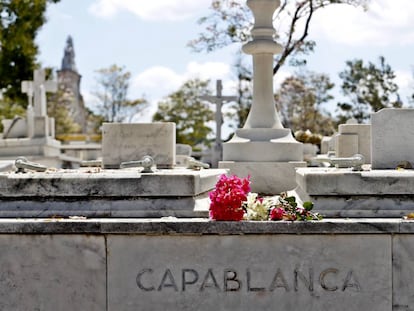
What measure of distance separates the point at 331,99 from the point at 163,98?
13.8 m

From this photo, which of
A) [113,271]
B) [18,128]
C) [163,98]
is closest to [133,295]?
[113,271]

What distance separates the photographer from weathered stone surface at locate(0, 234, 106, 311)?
515 cm

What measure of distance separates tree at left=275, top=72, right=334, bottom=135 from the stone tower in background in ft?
57.3

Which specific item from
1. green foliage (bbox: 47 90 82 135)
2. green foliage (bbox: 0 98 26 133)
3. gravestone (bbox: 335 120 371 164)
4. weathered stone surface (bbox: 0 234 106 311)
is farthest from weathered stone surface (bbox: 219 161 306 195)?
green foliage (bbox: 47 90 82 135)

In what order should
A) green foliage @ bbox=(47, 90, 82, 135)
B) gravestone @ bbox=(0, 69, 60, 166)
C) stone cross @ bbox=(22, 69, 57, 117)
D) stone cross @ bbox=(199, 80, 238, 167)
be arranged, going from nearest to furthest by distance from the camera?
stone cross @ bbox=(199, 80, 238, 167) → gravestone @ bbox=(0, 69, 60, 166) → stone cross @ bbox=(22, 69, 57, 117) → green foliage @ bbox=(47, 90, 82, 135)

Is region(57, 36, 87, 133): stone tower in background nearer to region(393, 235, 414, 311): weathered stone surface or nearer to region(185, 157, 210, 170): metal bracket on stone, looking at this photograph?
region(185, 157, 210, 170): metal bracket on stone

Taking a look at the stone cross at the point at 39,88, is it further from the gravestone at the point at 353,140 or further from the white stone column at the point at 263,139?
the gravestone at the point at 353,140

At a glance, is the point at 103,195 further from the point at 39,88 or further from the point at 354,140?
the point at 39,88

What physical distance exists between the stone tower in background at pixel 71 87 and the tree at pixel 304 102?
17452 millimetres

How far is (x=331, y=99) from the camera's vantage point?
46.5 metres

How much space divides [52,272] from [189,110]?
44955mm

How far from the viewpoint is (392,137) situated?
7199 millimetres

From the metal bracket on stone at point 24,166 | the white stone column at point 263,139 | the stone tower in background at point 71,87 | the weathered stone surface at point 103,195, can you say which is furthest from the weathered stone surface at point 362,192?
the stone tower in background at point 71,87

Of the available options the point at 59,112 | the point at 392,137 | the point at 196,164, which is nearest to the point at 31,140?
the point at 196,164
